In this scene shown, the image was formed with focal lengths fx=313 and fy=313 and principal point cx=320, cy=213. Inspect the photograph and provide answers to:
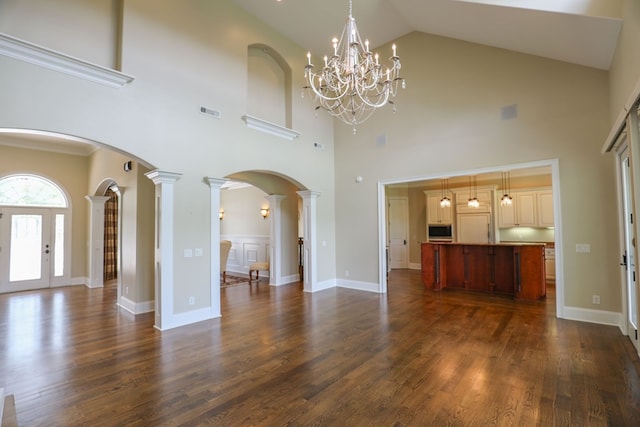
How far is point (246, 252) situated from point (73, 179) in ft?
15.9

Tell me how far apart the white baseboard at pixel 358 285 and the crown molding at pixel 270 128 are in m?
3.46

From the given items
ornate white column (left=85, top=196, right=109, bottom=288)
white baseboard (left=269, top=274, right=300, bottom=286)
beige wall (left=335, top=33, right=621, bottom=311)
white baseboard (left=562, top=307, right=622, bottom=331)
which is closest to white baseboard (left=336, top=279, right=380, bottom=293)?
beige wall (left=335, top=33, right=621, bottom=311)

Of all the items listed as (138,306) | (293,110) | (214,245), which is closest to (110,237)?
(138,306)

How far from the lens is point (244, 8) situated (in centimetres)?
566

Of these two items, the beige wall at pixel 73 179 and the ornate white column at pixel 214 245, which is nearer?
the ornate white column at pixel 214 245

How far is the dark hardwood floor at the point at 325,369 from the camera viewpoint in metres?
2.37

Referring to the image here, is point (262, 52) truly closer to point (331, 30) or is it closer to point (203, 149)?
point (331, 30)

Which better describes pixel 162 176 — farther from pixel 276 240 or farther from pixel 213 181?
pixel 276 240

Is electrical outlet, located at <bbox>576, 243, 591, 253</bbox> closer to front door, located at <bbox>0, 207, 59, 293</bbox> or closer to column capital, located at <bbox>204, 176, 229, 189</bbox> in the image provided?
→ column capital, located at <bbox>204, 176, 229, 189</bbox>

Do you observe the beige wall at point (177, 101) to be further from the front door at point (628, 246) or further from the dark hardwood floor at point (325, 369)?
the front door at point (628, 246)

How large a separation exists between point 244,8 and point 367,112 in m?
3.15

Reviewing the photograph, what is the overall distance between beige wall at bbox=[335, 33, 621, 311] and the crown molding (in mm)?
1481

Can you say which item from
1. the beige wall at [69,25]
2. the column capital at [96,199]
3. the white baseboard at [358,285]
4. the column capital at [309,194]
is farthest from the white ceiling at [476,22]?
the column capital at [96,199]

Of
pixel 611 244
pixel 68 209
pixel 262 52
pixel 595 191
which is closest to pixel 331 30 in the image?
pixel 262 52
